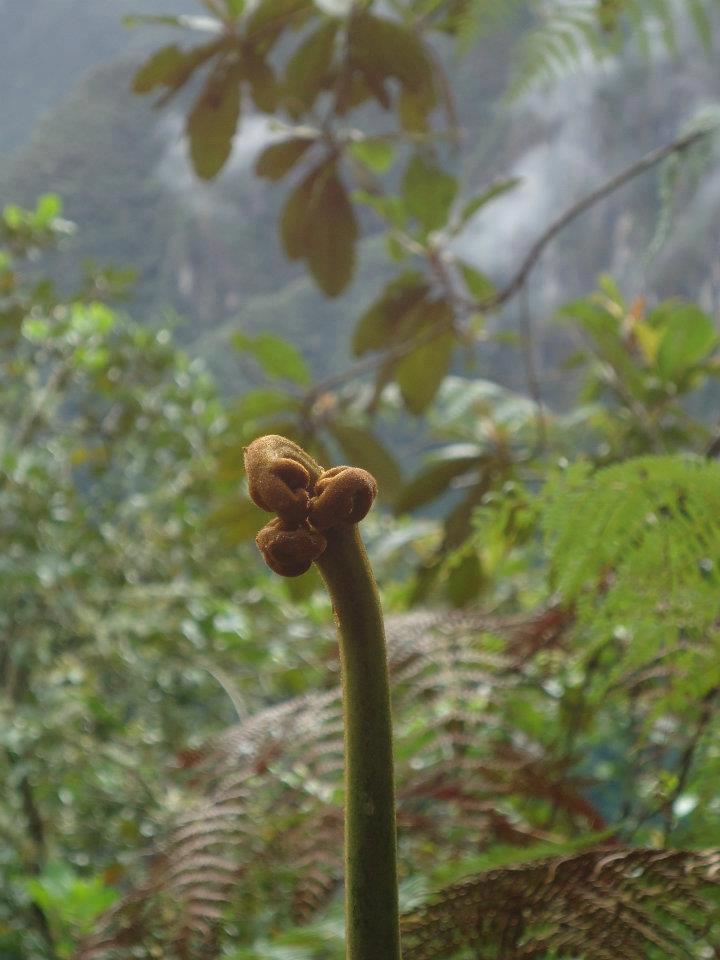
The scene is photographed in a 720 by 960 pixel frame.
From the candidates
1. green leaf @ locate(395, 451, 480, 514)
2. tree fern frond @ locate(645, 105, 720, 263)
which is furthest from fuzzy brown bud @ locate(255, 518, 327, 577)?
green leaf @ locate(395, 451, 480, 514)

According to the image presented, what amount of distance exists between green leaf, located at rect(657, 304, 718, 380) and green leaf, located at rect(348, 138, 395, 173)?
43cm

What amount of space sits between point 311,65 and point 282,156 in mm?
122

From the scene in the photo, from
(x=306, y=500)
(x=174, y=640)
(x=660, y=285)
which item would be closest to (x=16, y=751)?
(x=174, y=640)

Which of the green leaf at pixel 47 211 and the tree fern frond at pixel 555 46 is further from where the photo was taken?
the green leaf at pixel 47 211

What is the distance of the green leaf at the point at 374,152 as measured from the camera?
119cm

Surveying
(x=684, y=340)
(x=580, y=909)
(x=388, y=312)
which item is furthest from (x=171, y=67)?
(x=580, y=909)

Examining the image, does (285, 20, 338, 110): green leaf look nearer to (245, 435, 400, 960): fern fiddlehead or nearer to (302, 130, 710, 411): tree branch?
(302, 130, 710, 411): tree branch

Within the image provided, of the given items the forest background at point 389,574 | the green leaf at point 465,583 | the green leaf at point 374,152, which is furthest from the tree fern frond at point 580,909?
the green leaf at point 374,152

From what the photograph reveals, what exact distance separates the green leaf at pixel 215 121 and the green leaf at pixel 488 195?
34cm

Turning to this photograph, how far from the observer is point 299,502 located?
180 millimetres

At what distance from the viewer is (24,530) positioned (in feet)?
5.78

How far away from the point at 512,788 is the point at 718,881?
0.65 feet

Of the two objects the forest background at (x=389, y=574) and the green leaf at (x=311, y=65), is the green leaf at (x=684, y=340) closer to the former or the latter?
the forest background at (x=389, y=574)

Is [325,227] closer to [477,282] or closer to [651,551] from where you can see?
[477,282]
